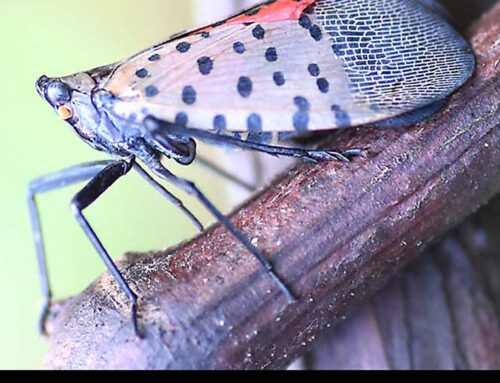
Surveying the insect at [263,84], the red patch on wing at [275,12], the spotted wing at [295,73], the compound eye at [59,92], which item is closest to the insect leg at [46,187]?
the insect at [263,84]

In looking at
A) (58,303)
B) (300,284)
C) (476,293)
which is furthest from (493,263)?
(58,303)

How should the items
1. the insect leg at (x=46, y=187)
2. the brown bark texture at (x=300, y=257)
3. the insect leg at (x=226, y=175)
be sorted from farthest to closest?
the insect leg at (x=226, y=175) → the insect leg at (x=46, y=187) → the brown bark texture at (x=300, y=257)

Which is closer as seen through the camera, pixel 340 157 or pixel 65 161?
pixel 340 157

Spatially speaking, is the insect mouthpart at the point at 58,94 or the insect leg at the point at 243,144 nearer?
the insect leg at the point at 243,144

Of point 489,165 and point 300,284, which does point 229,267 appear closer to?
point 300,284

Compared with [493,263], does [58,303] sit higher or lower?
higher

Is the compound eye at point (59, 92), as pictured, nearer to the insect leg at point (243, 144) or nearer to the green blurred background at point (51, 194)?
the insect leg at point (243, 144)
